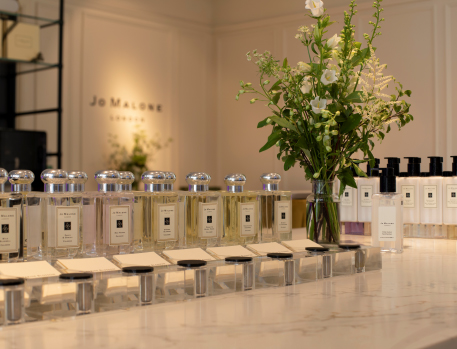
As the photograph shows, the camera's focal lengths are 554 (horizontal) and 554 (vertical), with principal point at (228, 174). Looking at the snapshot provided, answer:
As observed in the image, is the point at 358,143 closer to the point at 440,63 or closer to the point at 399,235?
the point at 399,235

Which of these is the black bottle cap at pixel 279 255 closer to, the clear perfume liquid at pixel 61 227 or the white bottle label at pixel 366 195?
the clear perfume liquid at pixel 61 227

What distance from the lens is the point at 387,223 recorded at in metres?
1.63

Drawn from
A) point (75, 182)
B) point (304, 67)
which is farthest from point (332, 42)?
point (75, 182)

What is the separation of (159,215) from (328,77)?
0.59 m

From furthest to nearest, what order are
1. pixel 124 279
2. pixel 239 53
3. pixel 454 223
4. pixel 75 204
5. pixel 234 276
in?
pixel 239 53 < pixel 454 223 < pixel 75 204 < pixel 234 276 < pixel 124 279

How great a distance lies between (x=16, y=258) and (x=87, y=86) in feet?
13.1

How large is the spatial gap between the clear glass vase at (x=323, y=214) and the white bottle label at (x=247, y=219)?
20 cm

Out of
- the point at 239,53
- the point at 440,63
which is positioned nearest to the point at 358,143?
the point at 440,63

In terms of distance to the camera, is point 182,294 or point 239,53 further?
A: point 239,53

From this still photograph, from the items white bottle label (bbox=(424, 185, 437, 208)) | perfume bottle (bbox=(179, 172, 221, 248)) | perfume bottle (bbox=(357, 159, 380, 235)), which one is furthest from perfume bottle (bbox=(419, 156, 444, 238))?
perfume bottle (bbox=(179, 172, 221, 248))

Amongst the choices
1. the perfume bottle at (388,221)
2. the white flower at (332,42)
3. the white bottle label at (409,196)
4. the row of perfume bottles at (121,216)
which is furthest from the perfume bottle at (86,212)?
the white bottle label at (409,196)

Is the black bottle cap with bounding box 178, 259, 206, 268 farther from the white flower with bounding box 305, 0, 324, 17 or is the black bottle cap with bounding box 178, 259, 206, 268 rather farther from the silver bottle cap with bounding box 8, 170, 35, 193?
the white flower with bounding box 305, 0, 324, 17

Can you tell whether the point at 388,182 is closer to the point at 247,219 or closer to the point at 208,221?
the point at 247,219

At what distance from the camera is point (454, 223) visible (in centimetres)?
205
